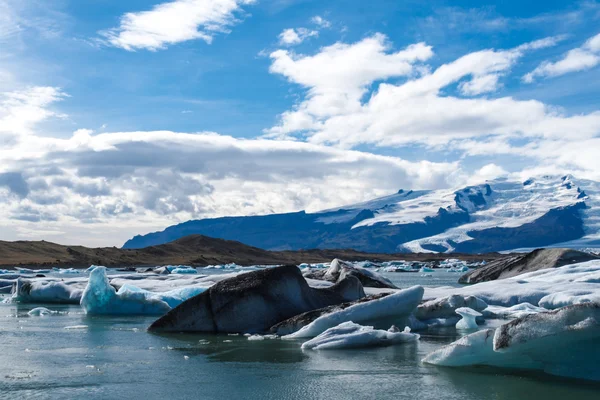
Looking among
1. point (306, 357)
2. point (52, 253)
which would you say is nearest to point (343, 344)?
point (306, 357)

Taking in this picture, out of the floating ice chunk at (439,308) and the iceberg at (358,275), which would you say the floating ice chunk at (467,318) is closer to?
the floating ice chunk at (439,308)

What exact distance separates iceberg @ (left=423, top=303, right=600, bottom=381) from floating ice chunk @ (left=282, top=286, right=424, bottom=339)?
3330mm

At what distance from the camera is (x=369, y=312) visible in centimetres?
1203

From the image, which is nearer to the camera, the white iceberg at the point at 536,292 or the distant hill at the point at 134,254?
the white iceberg at the point at 536,292

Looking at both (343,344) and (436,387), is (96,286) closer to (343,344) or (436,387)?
(343,344)

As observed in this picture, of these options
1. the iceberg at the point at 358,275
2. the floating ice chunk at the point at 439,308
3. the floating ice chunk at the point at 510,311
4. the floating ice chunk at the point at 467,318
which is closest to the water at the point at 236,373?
the floating ice chunk at the point at 467,318

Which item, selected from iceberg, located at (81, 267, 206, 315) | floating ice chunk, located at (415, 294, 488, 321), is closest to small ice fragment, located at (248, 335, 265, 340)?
floating ice chunk, located at (415, 294, 488, 321)

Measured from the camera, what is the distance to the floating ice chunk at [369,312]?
1191 centimetres

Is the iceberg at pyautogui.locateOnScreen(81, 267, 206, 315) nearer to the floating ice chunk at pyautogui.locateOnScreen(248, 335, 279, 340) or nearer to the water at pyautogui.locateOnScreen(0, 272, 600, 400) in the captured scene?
the water at pyautogui.locateOnScreen(0, 272, 600, 400)

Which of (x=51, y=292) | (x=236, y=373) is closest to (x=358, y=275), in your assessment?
(x=51, y=292)

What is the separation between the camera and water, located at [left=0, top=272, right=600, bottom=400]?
24.0ft

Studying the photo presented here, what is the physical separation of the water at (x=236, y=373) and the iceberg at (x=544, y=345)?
8.5 inches

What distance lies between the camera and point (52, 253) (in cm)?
7712

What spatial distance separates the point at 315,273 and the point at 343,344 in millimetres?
11237
